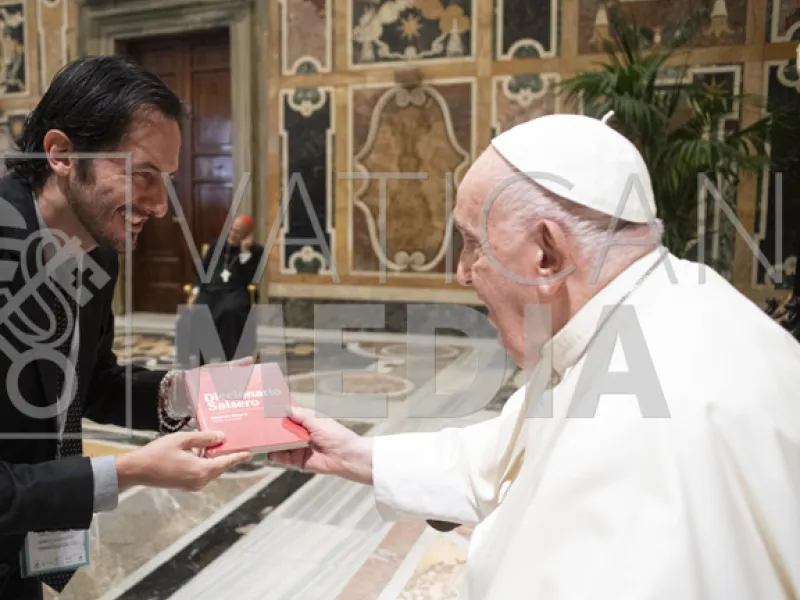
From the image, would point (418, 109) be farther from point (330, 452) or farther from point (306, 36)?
point (330, 452)

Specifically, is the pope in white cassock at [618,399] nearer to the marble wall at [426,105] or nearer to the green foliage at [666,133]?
the green foliage at [666,133]

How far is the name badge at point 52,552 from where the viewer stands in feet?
5.75

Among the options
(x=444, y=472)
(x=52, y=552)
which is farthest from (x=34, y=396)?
(x=444, y=472)

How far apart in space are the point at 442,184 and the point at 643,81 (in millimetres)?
2903

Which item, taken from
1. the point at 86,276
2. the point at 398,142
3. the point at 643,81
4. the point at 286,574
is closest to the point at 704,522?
the point at 86,276

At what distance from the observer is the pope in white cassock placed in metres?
1.06

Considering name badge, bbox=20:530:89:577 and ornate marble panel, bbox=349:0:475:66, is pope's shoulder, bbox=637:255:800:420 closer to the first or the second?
name badge, bbox=20:530:89:577

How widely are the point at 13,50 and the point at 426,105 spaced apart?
5799 millimetres

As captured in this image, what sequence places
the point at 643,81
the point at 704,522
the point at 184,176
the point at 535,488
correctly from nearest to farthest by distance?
the point at 704,522 → the point at 535,488 → the point at 643,81 → the point at 184,176

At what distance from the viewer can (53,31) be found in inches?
355

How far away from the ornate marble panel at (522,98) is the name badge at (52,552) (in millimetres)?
6045

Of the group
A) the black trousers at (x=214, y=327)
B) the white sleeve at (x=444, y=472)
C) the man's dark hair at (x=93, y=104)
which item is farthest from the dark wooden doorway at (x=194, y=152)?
the white sleeve at (x=444, y=472)

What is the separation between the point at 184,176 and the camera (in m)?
8.78

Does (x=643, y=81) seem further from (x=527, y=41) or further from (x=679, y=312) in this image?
(x=679, y=312)
